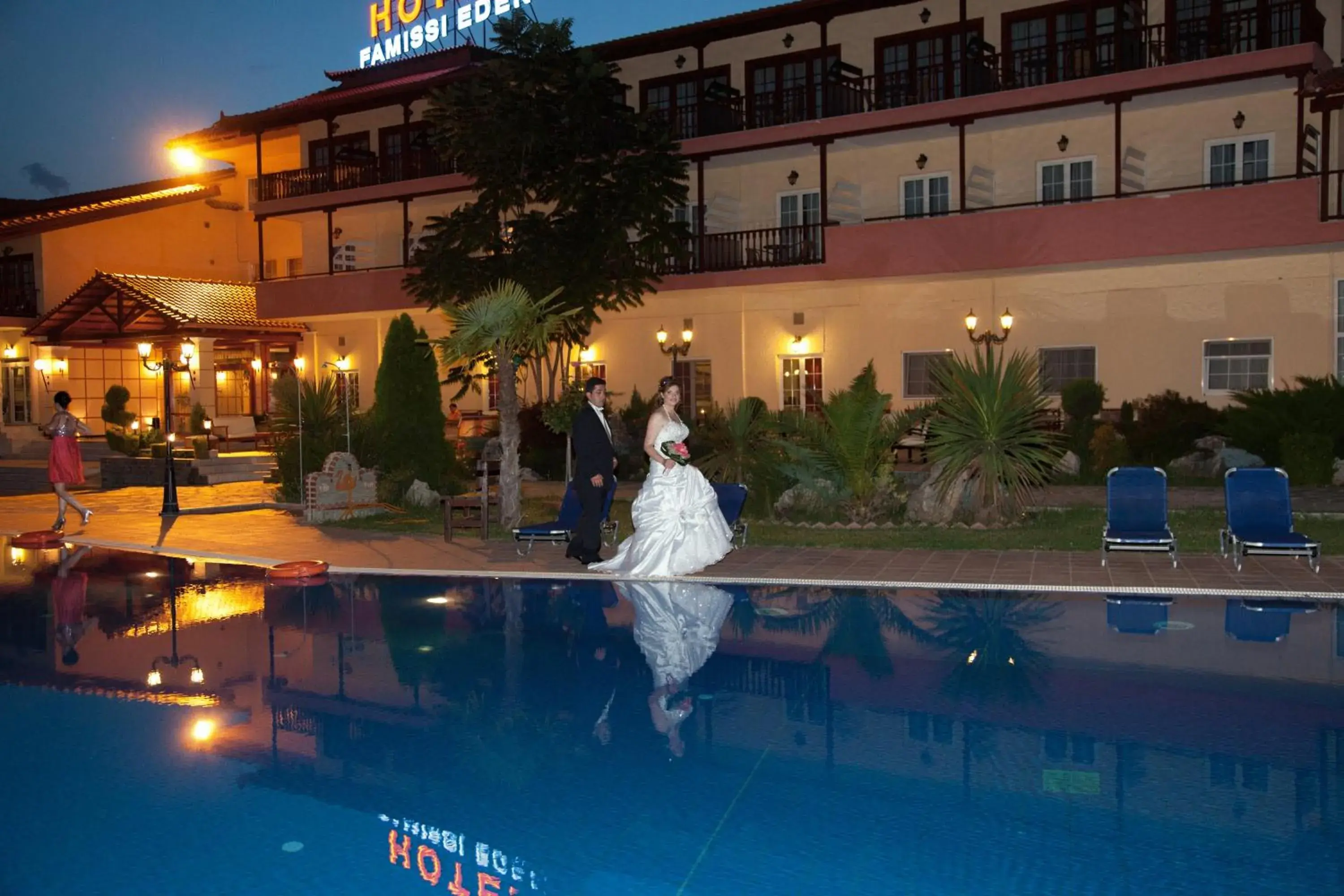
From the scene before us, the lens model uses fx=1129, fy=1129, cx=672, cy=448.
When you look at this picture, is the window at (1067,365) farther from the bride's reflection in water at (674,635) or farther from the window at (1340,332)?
the bride's reflection in water at (674,635)

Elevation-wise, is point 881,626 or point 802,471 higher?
point 802,471

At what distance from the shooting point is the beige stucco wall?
2194 cm

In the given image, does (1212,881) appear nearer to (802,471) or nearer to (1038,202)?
(802,471)

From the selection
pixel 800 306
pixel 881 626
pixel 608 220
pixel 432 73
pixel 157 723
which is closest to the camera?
pixel 157 723

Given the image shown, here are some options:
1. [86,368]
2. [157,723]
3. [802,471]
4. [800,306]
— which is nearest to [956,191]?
[800,306]

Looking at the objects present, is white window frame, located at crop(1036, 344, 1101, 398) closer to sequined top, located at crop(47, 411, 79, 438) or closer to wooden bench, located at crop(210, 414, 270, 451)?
sequined top, located at crop(47, 411, 79, 438)

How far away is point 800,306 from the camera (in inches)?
1072

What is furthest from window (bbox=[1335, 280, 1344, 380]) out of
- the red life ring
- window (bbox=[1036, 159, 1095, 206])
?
the red life ring

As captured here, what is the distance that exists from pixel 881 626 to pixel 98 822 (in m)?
6.16

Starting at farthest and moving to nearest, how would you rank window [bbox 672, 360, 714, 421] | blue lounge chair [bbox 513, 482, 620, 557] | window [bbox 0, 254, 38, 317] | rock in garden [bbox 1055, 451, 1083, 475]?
window [bbox 0, 254, 38, 317], window [bbox 672, 360, 714, 421], rock in garden [bbox 1055, 451, 1083, 475], blue lounge chair [bbox 513, 482, 620, 557]

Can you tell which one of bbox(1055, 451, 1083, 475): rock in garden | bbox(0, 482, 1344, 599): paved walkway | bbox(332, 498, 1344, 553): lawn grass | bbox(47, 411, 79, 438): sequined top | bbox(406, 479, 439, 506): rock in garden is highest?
bbox(47, 411, 79, 438): sequined top

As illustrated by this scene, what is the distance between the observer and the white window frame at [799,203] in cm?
2741

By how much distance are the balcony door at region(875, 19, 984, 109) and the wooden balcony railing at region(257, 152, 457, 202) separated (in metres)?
11.4

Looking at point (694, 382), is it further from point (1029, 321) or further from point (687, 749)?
point (687, 749)
